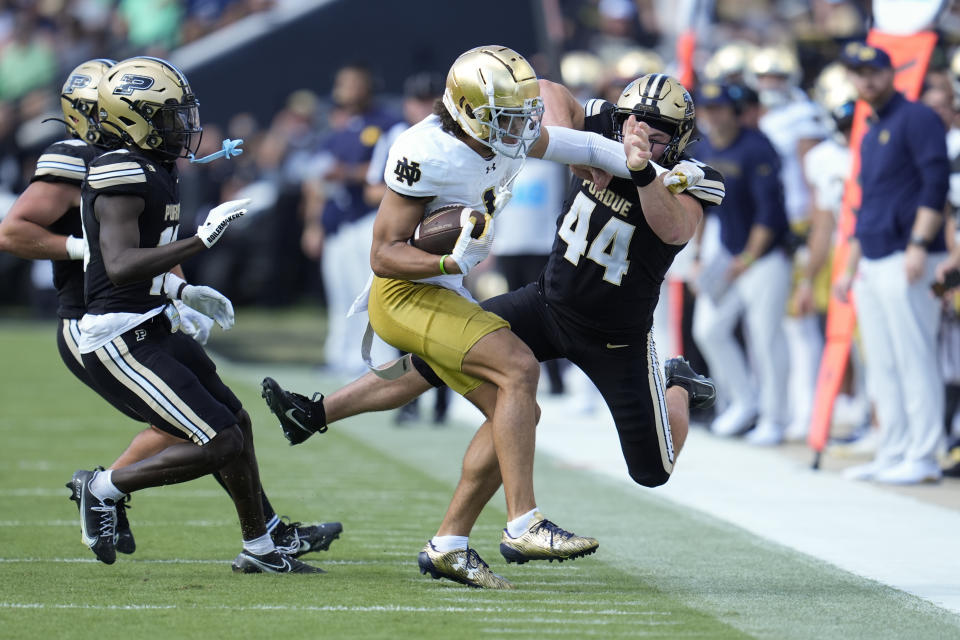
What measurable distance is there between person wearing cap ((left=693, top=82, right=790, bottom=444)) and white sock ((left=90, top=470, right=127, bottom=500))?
472 cm

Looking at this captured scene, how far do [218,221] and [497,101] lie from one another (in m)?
0.97

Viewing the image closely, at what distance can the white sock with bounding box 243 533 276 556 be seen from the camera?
510 cm

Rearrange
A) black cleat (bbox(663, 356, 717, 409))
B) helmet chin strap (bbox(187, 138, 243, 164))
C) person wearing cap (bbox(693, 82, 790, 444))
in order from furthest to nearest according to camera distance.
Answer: person wearing cap (bbox(693, 82, 790, 444)), black cleat (bbox(663, 356, 717, 409)), helmet chin strap (bbox(187, 138, 243, 164))

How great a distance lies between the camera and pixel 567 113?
17.3 ft

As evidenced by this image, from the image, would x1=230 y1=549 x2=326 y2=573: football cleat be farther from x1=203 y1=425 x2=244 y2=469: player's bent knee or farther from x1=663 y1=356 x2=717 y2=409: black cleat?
x1=663 y1=356 x2=717 y2=409: black cleat

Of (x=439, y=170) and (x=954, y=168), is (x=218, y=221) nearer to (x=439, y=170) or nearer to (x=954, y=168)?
(x=439, y=170)

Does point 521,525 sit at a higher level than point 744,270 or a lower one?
lower

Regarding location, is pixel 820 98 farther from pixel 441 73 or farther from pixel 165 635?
pixel 441 73

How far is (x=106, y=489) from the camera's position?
4.97 metres

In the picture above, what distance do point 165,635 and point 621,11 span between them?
1359cm

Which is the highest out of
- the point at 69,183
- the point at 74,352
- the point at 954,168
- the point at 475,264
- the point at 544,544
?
the point at 954,168

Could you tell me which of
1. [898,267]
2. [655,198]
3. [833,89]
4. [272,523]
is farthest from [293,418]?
[833,89]

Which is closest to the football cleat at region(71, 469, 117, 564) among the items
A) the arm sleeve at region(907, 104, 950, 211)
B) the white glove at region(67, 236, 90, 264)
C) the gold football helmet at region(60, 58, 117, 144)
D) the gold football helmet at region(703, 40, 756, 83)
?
the white glove at region(67, 236, 90, 264)

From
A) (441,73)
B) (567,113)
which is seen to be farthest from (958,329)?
(441,73)
